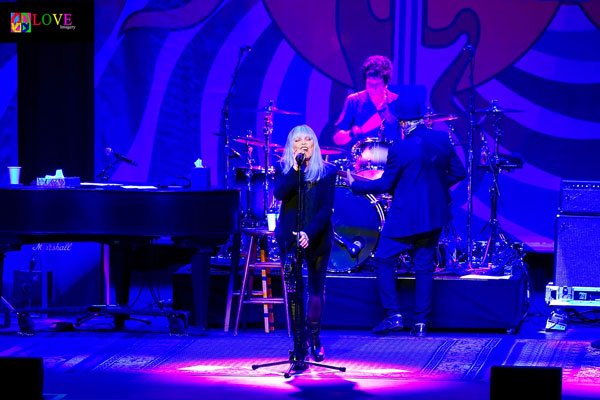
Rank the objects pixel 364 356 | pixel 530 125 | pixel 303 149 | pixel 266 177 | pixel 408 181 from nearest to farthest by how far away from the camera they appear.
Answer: pixel 303 149 < pixel 364 356 < pixel 408 181 < pixel 266 177 < pixel 530 125

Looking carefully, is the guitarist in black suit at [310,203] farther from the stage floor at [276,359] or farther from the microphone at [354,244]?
the microphone at [354,244]

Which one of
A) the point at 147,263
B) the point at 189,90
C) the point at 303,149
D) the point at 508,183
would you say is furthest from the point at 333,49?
the point at 303,149

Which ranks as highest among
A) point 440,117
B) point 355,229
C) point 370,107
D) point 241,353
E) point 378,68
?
point 378,68

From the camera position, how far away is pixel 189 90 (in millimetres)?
10867

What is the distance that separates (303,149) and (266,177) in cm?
214

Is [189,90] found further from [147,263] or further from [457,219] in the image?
[457,219]

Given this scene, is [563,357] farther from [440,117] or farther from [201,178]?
[201,178]

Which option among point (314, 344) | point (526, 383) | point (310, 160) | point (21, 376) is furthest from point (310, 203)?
point (21, 376)

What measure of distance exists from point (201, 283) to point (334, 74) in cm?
345

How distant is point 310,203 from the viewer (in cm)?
679

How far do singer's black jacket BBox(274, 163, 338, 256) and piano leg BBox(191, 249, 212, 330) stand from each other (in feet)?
4.47

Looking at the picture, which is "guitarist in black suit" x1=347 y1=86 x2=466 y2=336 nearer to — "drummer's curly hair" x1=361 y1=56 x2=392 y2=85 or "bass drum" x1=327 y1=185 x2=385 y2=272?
"bass drum" x1=327 y1=185 x2=385 y2=272

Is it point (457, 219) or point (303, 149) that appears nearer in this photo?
point (303, 149)

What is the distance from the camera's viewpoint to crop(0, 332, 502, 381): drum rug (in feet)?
22.4
